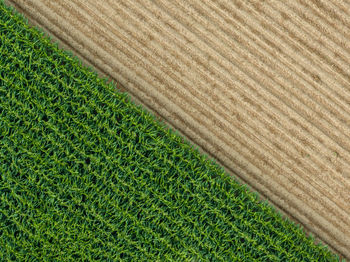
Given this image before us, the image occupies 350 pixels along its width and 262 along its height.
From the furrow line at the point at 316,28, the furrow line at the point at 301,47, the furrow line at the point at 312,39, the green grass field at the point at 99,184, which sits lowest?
the green grass field at the point at 99,184

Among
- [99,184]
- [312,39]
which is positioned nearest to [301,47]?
[312,39]

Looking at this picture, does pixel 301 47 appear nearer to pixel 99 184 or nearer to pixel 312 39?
pixel 312 39

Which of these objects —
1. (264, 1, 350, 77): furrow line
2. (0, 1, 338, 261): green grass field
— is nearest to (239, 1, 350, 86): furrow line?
(264, 1, 350, 77): furrow line

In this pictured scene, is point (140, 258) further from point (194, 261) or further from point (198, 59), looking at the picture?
point (198, 59)

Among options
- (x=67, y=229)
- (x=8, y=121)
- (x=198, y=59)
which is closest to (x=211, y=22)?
(x=198, y=59)

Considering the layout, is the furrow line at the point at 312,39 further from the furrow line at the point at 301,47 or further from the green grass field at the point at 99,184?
the green grass field at the point at 99,184

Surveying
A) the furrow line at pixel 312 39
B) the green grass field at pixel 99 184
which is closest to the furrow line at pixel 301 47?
the furrow line at pixel 312 39

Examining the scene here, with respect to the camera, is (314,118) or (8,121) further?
(314,118)

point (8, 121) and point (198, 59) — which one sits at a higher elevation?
point (198, 59)
